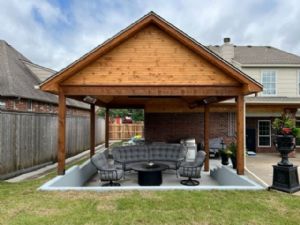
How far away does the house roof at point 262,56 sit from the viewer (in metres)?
16.9

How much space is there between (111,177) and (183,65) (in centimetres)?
397

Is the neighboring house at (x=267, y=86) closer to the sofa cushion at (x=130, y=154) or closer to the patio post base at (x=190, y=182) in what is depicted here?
the sofa cushion at (x=130, y=154)

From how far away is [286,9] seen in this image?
56.9ft

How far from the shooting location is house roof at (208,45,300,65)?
16891mm

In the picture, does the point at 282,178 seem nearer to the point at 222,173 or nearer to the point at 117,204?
the point at 222,173

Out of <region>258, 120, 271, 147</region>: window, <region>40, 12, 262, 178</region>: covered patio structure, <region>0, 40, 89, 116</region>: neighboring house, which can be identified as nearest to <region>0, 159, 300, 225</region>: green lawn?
<region>40, 12, 262, 178</region>: covered patio structure

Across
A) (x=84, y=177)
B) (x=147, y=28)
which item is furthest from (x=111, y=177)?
(x=147, y=28)

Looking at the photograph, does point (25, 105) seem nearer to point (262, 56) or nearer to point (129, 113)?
point (262, 56)

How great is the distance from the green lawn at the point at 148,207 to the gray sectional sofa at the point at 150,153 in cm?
373

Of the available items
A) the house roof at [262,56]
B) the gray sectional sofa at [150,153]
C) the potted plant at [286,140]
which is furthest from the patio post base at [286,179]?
the house roof at [262,56]

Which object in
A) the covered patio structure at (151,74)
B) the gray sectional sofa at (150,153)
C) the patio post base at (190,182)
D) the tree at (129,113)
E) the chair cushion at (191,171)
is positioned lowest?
the patio post base at (190,182)

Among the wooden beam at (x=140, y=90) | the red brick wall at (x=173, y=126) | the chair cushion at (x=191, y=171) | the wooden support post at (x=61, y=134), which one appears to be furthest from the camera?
the red brick wall at (x=173, y=126)

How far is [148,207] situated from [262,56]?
15016mm

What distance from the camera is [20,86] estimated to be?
1261 cm
